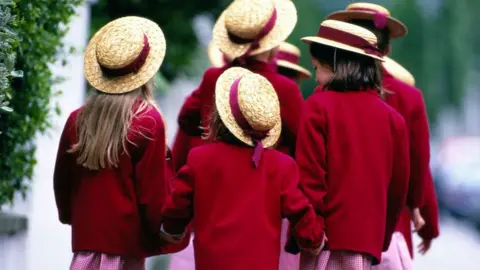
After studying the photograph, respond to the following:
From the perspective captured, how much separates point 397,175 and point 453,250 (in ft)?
43.7

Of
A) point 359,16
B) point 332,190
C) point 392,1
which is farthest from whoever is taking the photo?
point 392,1

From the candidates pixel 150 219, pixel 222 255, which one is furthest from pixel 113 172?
pixel 222 255

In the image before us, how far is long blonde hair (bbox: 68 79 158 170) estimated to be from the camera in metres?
5.88

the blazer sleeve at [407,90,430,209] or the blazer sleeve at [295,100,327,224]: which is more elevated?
the blazer sleeve at [295,100,327,224]

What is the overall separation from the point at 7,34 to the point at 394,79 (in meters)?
A: 2.53

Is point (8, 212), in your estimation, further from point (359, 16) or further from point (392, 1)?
point (392, 1)

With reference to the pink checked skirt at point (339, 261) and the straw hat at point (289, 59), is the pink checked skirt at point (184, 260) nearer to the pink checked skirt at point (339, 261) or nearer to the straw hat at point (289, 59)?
the pink checked skirt at point (339, 261)

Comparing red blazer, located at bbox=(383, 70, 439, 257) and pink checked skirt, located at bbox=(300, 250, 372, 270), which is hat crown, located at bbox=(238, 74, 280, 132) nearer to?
pink checked skirt, located at bbox=(300, 250, 372, 270)

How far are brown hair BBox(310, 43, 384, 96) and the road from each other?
30.6ft

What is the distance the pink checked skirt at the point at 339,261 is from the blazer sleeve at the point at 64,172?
1.25 meters

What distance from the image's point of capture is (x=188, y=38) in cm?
1361

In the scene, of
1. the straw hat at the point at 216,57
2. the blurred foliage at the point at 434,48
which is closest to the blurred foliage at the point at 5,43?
the straw hat at the point at 216,57

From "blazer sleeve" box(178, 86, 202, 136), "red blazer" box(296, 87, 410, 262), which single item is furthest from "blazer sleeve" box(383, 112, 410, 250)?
"blazer sleeve" box(178, 86, 202, 136)

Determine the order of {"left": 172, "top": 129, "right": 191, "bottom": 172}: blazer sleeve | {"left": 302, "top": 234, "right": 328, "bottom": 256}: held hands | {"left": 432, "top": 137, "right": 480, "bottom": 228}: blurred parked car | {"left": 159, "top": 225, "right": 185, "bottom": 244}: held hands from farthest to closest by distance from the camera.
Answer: {"left": 432, "top": 137, "right": 480, "bottom": 228}: blurred parked car, {"left": 172, "top": 129, "right": 191, "bottom": 172}: blazer sleeve, {"left": 159, "top": 225, "right": 185, "bottom": 244}: held hands, {"left": 302, "top": 234, "right": 328, "bottom": 256}: held hands
